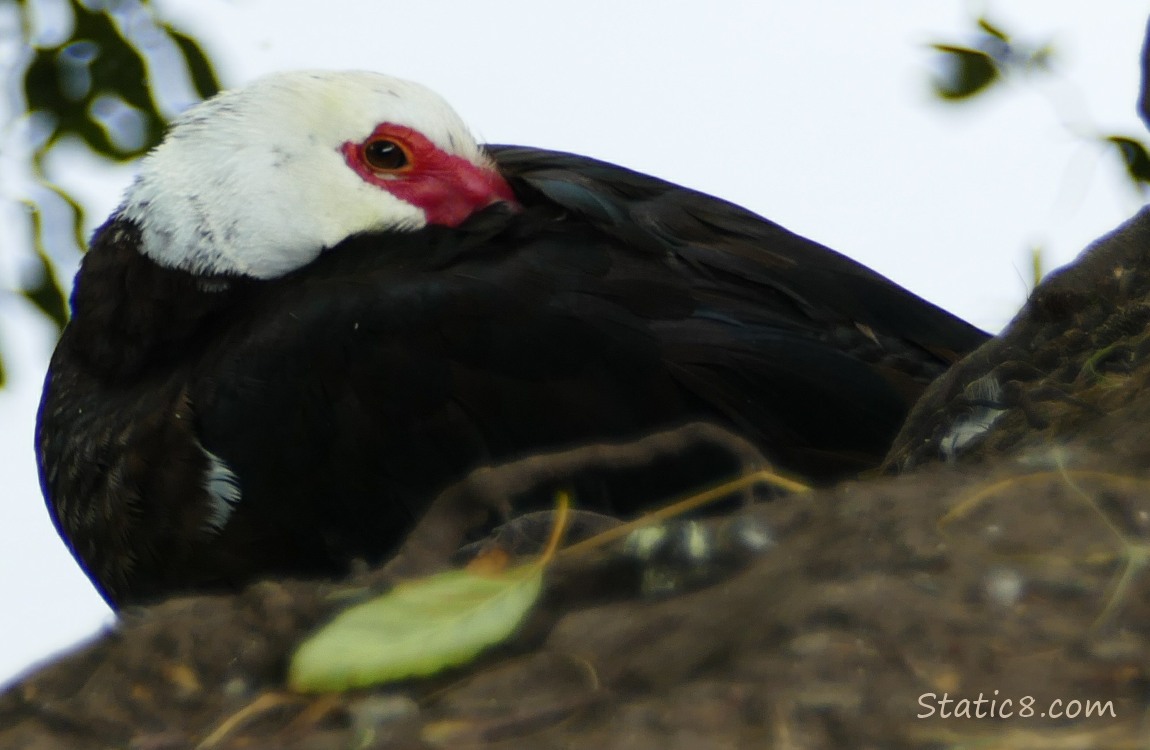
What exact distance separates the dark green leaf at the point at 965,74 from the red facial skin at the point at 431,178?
2.39 ft

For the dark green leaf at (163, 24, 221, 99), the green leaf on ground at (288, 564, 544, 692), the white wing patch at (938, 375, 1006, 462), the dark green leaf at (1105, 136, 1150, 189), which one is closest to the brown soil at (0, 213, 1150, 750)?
the green leaf on ground at (288, 564, 544, 692)

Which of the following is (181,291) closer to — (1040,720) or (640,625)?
(640,625)

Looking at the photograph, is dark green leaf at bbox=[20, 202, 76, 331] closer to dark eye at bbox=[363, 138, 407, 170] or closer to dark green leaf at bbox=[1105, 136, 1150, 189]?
dark eye at bbox=[363, 138, 407, 170]

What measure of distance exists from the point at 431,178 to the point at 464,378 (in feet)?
2.12

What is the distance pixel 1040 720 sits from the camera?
843 millimetres

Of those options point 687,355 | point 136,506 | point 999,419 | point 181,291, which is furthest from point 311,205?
point 999,419

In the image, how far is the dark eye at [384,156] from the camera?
2.48 meters

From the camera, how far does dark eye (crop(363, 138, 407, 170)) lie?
2.48m

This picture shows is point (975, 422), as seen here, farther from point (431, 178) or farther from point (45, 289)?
point (45, 289)

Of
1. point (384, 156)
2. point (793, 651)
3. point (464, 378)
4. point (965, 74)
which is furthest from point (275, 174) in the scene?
point (793, 651)

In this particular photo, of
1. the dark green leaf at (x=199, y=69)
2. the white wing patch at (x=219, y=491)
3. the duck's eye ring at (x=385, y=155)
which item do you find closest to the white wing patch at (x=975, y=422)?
the white wing patch at (x=219, y=491)

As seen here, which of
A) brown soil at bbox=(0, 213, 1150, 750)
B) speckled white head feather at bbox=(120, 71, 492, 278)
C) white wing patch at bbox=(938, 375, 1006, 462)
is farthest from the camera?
speckled white head feather at bbox=(120, 71, 492, 278)

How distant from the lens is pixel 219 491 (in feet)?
6.63

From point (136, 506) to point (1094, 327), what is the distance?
4.25 feet
